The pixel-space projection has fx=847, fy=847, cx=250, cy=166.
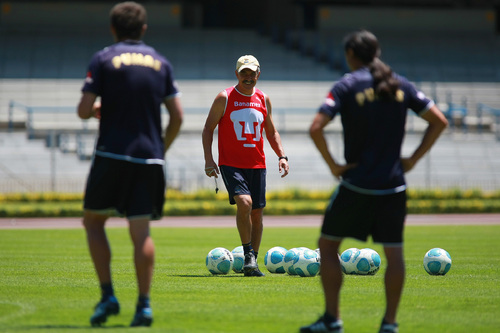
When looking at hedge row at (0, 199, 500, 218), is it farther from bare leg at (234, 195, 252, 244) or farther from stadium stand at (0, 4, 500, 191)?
bare leg at (234, 195, 252, 244)

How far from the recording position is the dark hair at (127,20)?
20.9 ft

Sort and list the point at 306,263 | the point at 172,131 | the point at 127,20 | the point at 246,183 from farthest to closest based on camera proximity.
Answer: the point at 246,183 → the point at 306,263 → the point at 172,131 → the point at 127,20

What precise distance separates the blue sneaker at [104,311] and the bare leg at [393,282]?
6.79 feet

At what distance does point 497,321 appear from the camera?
6.74m

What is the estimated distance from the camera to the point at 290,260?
10.1m

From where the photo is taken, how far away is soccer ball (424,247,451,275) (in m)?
10.1

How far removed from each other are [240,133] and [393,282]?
14.6ft

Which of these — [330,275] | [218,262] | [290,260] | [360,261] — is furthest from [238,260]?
[330,275]

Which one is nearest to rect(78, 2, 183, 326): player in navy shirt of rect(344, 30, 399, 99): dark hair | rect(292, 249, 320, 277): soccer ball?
rect(344, 30, 399, 99): dark hair

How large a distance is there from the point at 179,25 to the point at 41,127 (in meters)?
12.7

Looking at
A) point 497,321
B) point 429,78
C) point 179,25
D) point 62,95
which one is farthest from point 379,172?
point 179,25

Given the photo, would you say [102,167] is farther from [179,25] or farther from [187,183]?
[179,25]

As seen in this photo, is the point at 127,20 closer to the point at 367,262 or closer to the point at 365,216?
the point at 365,216

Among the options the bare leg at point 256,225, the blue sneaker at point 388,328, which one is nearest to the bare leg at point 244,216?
the bare leg at point 256,225
